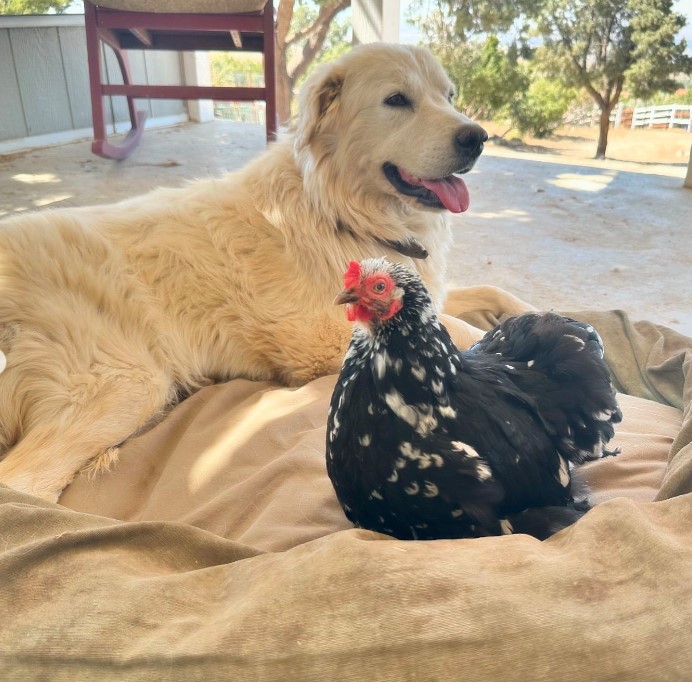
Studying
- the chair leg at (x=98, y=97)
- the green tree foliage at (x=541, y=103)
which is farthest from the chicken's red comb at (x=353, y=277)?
the chair leg at (x=98, y=97)

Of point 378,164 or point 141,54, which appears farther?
point 141,54

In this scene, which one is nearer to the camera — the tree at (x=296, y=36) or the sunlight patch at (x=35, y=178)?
the tree at (x=296, y=36)

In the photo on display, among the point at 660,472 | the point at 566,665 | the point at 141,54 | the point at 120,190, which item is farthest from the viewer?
the point at 141,54

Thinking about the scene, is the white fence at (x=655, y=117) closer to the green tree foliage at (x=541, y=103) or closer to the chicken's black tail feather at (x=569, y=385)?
the green tree foliage at (x=541, y=103)

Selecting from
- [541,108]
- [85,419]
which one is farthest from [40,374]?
[541,108]

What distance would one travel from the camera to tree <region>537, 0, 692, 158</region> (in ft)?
9.63

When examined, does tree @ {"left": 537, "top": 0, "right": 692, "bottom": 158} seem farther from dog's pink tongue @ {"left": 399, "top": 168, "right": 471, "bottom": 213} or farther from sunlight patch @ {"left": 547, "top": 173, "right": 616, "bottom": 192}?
dog's pink tongue @ {"left": 399, "top": 168, "right": 471, "bottom": 213}

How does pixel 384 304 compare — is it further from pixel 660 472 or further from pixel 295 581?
pixel 660 472

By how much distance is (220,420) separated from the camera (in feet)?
5.38

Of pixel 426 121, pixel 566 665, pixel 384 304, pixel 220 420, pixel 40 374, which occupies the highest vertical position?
pixel 426 121

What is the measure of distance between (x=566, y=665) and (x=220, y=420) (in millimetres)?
1134

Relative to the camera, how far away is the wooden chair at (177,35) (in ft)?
11.3

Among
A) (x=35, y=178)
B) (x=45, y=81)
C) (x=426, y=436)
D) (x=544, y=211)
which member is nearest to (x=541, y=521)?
(x=426, y=436)

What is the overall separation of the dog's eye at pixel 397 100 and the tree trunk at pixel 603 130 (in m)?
1.88
